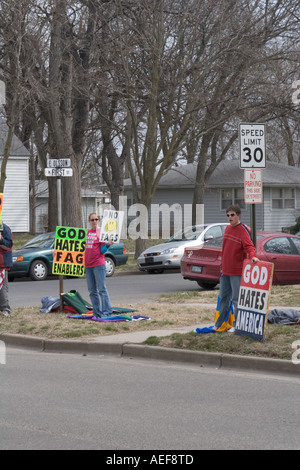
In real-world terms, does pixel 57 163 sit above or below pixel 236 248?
above

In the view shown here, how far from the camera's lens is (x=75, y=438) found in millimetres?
6598

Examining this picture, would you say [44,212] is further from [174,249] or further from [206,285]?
[206,285]

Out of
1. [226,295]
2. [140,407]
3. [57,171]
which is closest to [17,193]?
[57,171]

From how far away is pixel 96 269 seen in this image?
13406mm

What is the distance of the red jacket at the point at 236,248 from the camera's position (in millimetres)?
11250

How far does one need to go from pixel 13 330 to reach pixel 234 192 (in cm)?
3438

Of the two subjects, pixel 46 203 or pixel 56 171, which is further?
pixel 46 203

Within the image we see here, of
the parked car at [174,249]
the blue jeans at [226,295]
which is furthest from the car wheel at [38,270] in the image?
the blue jeans at [226,295]

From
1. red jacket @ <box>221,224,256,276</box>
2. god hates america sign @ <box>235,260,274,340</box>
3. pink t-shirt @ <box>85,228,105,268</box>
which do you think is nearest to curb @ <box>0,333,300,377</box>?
god hates america sign @ <box>235,260,274,340</box>

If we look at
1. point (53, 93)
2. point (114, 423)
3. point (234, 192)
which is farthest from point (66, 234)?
point (234, 192)

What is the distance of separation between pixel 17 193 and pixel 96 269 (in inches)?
1355

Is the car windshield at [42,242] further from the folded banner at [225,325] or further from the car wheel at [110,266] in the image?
the folded banner at [225,325]

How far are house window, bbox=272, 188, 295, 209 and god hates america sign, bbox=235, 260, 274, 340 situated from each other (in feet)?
119

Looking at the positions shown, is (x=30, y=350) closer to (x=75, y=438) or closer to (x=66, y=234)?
(x=66, y=234)
